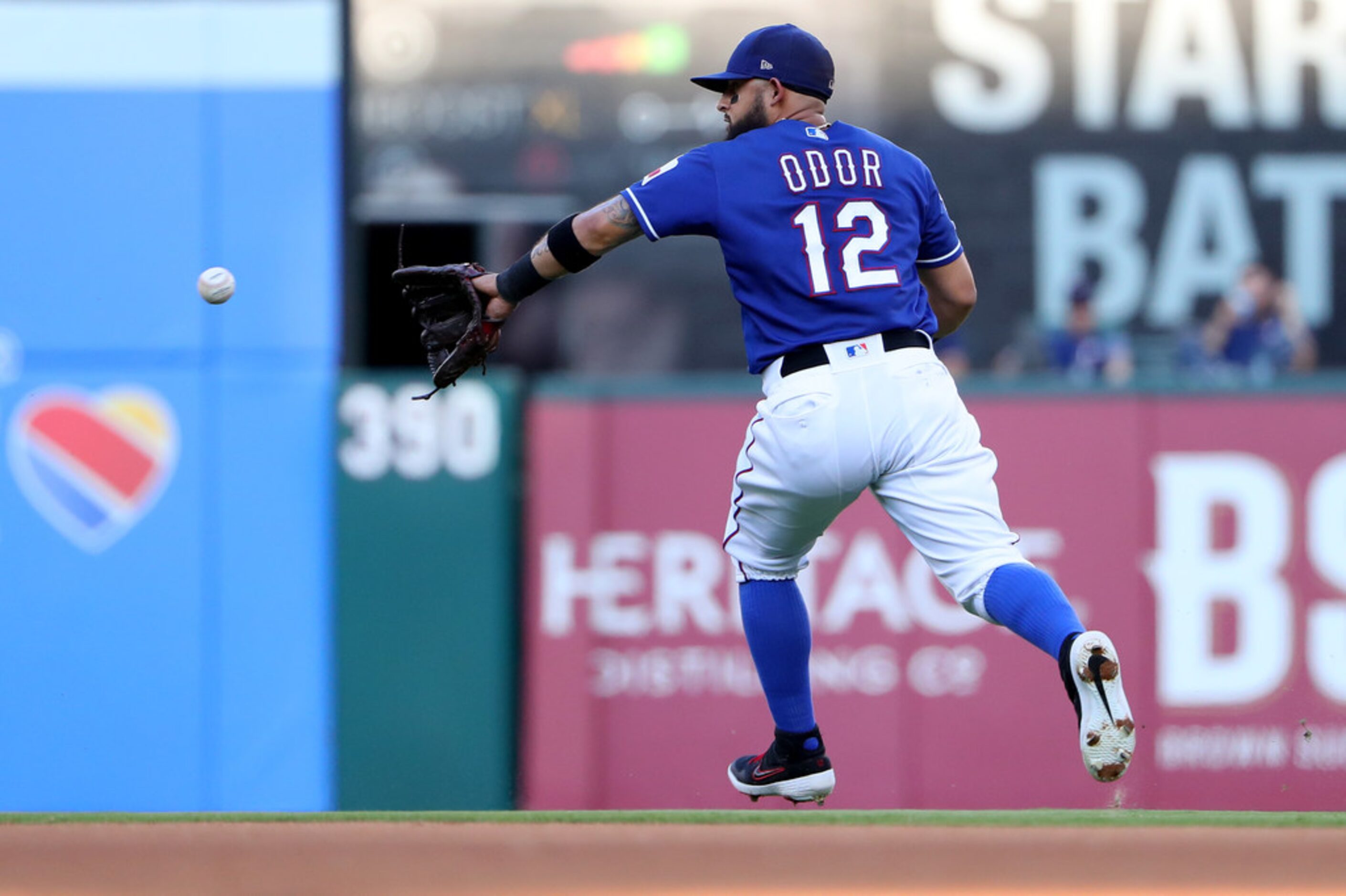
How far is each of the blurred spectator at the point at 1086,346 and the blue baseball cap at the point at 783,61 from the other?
4.73 m

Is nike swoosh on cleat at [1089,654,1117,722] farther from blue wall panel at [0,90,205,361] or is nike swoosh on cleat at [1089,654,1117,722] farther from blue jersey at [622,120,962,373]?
blue wall panel at [0,90,205,361]

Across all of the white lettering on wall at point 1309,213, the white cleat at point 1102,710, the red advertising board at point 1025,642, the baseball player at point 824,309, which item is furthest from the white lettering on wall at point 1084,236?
the white cleat at point 1102,710

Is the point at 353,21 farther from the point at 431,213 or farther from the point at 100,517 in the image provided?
the point at 100,517

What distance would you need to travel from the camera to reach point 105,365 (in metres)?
7.23

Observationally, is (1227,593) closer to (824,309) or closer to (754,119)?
(824,309)

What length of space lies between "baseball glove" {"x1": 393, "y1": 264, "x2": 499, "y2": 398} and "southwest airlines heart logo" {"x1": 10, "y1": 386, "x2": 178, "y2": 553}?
293 cm

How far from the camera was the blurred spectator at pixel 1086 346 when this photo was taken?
896cm

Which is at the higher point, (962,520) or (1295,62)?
(1295,62)

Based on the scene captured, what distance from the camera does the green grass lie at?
5285mm

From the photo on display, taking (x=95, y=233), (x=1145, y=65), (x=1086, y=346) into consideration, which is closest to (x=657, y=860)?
(x=95, y=233)

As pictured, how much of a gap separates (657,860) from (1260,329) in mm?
5655

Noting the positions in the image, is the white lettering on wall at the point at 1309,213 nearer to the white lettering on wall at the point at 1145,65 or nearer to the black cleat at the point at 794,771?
the white lettering on wall at the point at 1145,65

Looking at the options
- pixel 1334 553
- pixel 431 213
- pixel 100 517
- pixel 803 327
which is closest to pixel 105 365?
pixel 100 517

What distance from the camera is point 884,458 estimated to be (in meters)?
4.28
